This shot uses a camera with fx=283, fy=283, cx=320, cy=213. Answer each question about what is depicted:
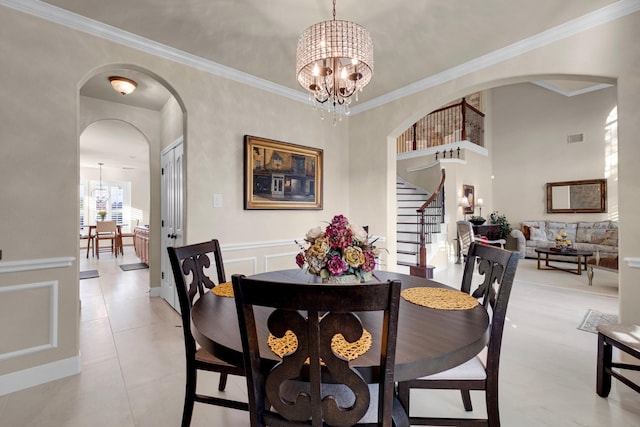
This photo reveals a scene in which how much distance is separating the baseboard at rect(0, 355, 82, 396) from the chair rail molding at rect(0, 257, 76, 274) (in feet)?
2.25

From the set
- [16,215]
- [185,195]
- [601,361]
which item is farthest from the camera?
[185,195]

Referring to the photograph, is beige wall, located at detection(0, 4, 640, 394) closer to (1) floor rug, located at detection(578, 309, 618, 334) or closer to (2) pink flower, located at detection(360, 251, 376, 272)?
A: (1) floor rug, located at detection(578, 309, 618, 334)

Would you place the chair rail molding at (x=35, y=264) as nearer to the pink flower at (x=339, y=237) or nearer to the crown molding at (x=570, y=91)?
the pink flower at (x=339, y=237)

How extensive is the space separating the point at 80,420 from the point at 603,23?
4329 mm

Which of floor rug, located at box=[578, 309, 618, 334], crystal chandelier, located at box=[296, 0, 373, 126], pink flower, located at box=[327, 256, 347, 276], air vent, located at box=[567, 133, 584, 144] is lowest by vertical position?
floor rug, located at box=[578, 309, 618, 334]

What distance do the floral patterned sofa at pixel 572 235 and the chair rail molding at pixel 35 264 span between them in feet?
22.5

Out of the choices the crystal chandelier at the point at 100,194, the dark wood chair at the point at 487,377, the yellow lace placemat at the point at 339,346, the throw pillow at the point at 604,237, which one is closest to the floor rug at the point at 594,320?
the dark wood chair at the point at 487,377

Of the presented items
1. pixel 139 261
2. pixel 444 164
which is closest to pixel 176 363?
pixel 139 261

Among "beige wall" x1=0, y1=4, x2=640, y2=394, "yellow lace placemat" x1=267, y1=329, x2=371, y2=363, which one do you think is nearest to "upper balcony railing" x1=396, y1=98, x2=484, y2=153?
"beige wall" x1=0, y1=4, x2=640, y2=394

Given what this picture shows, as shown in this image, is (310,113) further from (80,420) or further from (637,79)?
(80,420)

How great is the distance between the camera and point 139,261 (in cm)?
672

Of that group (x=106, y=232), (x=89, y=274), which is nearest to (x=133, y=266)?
(x=89, y=274)

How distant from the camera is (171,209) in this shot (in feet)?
11.4

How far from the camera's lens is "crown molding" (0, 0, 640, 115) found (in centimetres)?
199
